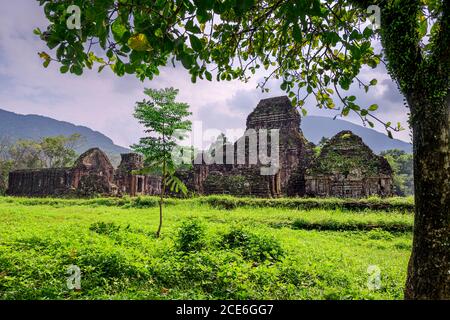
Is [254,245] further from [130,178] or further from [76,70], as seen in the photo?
[130,178]

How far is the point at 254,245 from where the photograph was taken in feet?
19.9

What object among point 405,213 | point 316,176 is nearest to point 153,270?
point 405,213

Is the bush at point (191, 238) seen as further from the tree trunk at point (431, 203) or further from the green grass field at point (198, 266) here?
the tree trunk at point (431, 203)

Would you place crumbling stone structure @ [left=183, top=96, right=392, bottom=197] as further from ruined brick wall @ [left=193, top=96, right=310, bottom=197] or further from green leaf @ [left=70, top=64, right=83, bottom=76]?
green leaf @ [left=70, top=64, right=83, bottom=76]

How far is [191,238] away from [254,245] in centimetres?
128

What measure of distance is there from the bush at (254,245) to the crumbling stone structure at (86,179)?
2312cm

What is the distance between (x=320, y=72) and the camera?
426cm

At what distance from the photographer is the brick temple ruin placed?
1955 centimetres

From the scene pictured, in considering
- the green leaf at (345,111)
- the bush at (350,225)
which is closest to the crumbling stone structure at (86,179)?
the bush at (350,225)

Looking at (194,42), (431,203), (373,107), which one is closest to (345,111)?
(373,107)

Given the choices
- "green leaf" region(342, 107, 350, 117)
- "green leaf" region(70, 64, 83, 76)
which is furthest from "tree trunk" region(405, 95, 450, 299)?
"green leaf" region(70, 64, 83, 76)

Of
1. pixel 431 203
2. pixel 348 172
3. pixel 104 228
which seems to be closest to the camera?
pixel 431 203

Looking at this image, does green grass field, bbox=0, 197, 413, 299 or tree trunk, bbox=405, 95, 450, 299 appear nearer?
tree trunk, bbox=405, 95, 450, 299

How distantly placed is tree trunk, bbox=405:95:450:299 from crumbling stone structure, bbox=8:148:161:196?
27.3m
